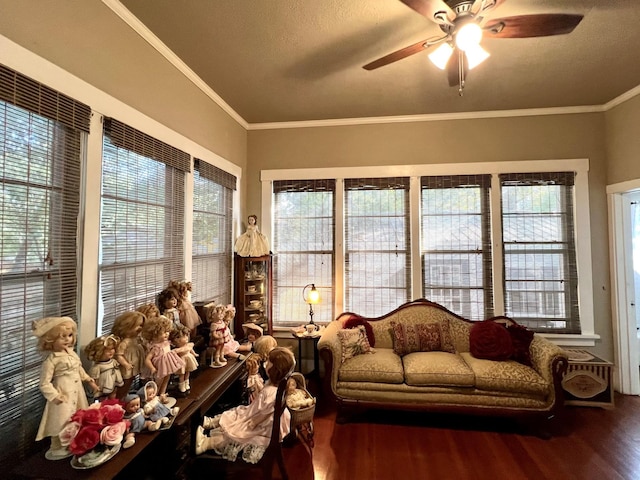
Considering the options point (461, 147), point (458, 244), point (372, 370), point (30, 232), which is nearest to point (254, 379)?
point (372, 370)

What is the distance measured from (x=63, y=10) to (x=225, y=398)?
8.54 ft

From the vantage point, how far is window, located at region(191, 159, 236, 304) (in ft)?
9.17

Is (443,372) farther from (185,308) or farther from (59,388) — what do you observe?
(59,388)

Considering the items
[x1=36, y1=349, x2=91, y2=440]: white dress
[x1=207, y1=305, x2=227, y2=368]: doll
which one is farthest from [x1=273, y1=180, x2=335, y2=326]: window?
[x1=36, y1=349, x2=91, y2=440]: white dress

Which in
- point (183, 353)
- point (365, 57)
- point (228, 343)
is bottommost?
point (228, 343)

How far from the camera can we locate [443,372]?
2641mm

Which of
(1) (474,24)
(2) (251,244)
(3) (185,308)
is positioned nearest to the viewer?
(1) (474,24)

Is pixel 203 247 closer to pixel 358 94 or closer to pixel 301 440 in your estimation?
pixel 301 440

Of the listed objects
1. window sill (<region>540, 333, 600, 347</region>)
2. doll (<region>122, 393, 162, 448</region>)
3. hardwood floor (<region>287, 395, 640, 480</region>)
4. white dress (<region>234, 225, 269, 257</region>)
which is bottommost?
hardwood floor (<region>287, 395, 640, 480</region>)

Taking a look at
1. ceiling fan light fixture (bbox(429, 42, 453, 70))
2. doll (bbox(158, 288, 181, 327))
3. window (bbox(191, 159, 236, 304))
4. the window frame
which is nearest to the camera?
ceiling fan light fixture (bbox(429, 42, 453, 70))

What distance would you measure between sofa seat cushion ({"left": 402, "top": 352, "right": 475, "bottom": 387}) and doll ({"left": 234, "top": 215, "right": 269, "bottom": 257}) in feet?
5.97

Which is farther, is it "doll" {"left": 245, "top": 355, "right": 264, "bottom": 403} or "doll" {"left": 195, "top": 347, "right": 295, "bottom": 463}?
"doll" {"left": 245, "top": 355, "right": 264, "bottom": 403}

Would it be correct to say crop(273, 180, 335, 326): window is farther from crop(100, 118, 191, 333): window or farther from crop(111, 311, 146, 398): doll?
crop(111, 311, 146, 398): doll

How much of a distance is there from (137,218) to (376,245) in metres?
2.47
